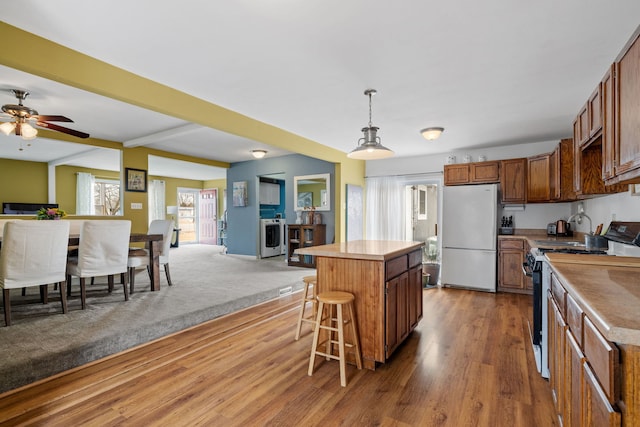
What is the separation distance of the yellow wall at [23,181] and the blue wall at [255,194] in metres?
4.68

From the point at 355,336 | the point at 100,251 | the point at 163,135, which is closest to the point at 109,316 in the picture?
the point at 100,251

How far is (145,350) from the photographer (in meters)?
2.65

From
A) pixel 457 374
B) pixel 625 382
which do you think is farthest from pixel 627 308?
pixel 457 374

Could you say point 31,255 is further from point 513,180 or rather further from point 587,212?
point 587,212

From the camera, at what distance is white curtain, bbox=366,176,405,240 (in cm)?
605

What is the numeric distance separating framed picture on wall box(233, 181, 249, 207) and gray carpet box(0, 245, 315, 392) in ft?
7.84

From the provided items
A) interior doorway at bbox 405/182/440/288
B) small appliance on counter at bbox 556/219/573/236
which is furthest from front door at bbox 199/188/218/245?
small appliance on counter at bbox 556/219/573/236

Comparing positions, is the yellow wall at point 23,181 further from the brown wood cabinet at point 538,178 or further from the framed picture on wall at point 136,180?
the brown wood cabinet at point 538,178

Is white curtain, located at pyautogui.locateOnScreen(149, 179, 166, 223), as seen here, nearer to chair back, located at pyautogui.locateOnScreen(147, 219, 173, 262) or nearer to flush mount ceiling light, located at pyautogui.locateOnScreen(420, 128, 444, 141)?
chair back, located at pyautogui.locateOnScreen(147, 219, 173, 262)

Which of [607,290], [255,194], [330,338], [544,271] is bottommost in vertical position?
[330,338]

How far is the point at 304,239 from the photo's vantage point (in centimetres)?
621

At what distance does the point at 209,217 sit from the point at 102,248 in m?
7.73

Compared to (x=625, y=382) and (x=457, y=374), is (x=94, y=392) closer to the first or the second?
(x=457, y=374)

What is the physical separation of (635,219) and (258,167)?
626 centimetres
